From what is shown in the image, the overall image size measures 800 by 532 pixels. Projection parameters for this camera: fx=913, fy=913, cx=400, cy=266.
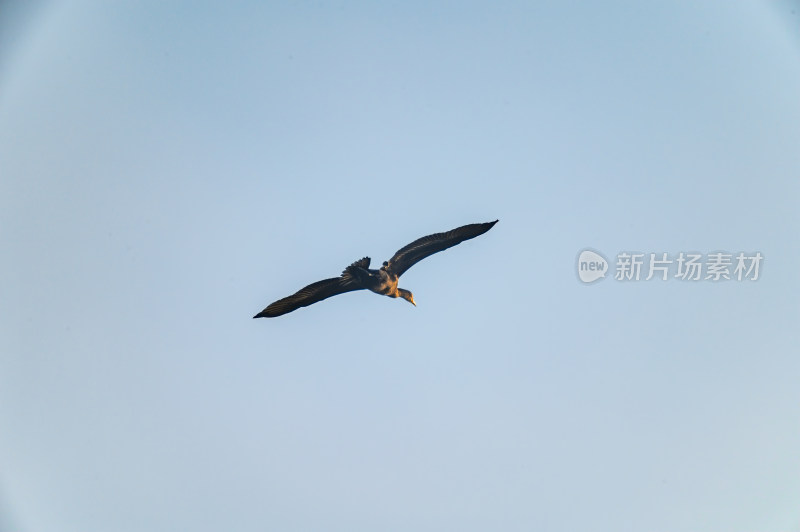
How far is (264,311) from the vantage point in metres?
28.0

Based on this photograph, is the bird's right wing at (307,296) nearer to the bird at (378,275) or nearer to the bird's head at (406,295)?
the bird at (378,275)

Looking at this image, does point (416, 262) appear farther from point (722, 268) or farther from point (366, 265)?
point (722, 268)

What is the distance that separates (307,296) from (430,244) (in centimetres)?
433

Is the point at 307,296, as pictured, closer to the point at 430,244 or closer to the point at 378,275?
the point at 378,275

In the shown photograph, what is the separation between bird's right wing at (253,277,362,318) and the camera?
28.1m

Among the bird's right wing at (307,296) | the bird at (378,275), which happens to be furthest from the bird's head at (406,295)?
the bird's right wing at (307,296)

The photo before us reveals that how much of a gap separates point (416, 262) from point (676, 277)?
31.6ft

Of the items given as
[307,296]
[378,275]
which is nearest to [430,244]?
[378,275]

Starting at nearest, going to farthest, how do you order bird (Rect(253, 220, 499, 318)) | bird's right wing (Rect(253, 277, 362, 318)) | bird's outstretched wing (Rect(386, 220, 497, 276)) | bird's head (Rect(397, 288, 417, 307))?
1. bird's right wing (Rect(253, 277, 362, 318))
2. bird (Rect(253, 220, 499, 318))
3. bird's outstretched wing (Rect(386, 220, 497, 276))
4. bird's head (Rect(397, 288, 417, 307))

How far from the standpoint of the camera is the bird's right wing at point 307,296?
28.1m

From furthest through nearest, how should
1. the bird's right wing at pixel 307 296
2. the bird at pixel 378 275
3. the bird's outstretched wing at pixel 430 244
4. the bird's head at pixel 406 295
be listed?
1. the bird's head at pixel 406 295
2. the bird's outstretched wing at pixel 430 244
3. the bird at pixel 378 275
4. the bird's right wing at pixel 307 296

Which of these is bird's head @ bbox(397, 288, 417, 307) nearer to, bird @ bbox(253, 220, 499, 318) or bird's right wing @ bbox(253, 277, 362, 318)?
bird @ bbox(253, 220, 499, 318)

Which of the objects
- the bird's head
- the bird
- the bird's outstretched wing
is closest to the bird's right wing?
the bird

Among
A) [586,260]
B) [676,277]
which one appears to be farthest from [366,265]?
[676,277]
